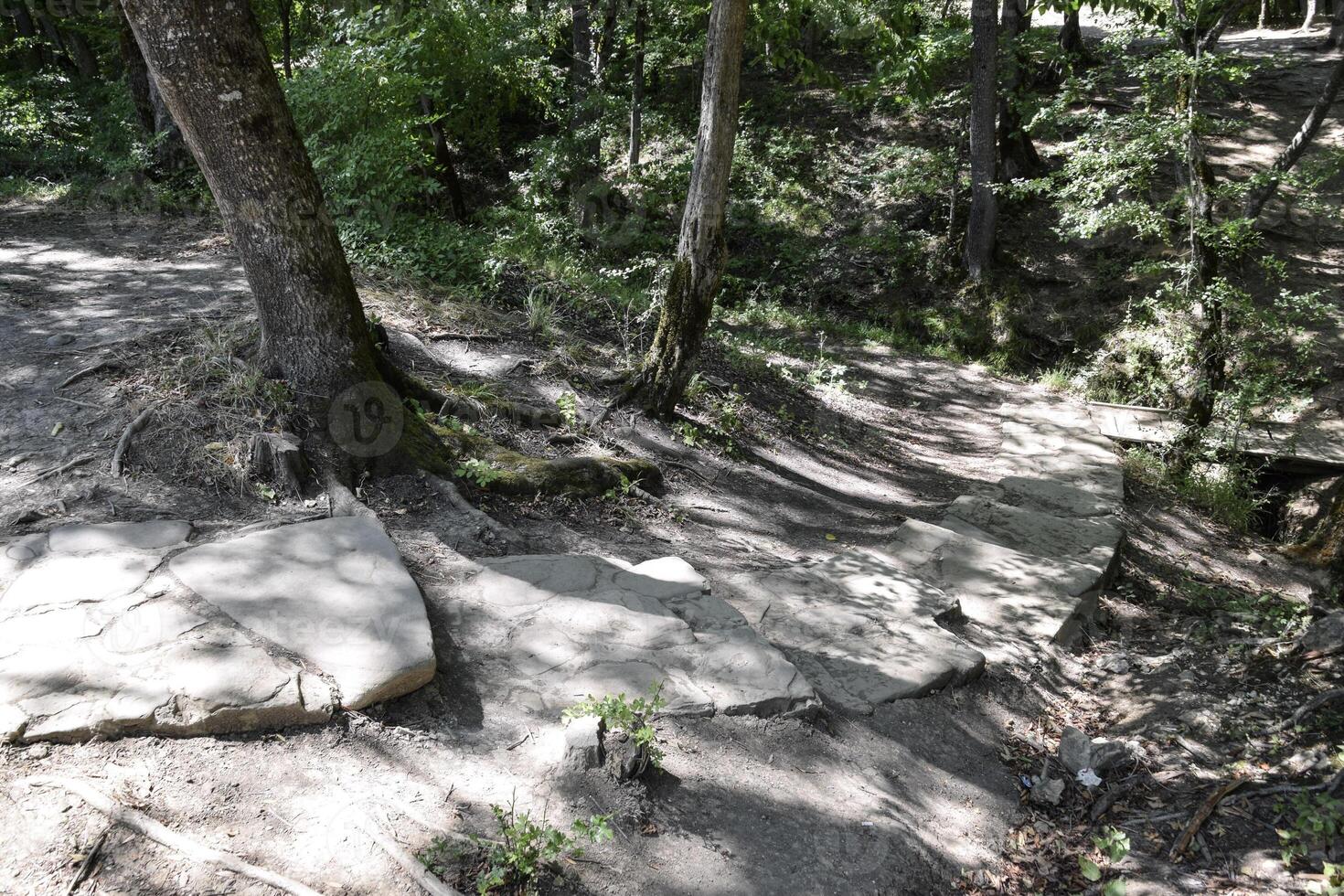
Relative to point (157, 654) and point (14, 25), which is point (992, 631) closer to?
point (157, 654)

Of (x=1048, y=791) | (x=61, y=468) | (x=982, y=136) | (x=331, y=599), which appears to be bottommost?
(x=1048, y=791)

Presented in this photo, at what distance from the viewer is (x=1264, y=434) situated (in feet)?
31.6

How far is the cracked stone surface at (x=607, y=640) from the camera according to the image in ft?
12.2

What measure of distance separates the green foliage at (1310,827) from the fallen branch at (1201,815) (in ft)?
0.79

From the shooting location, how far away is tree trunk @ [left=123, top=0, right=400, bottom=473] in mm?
4082

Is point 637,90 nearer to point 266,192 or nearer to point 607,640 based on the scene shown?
point 266,192

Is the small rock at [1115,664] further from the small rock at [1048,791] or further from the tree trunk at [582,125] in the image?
the tree trunk at [582,125]

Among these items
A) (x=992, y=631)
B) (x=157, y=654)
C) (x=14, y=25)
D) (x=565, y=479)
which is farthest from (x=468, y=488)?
(x=14, y=25)

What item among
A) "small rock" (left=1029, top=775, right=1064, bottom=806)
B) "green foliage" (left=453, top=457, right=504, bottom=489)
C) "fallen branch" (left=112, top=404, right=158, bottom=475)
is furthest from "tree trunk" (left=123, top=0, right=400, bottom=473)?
"small rock" (left=1029, top=775, right=1064, bottom=806)

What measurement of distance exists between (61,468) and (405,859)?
3.15 meters

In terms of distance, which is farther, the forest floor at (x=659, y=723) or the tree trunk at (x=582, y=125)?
the tree trunk at (x=582, y=125)

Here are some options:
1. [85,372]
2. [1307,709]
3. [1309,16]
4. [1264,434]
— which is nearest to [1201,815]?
[1307,709]

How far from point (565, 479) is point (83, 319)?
13.0 feet

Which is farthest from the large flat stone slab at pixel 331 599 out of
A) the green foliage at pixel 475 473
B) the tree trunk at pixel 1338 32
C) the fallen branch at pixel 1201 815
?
the tree trunk at pixel 1338 32
